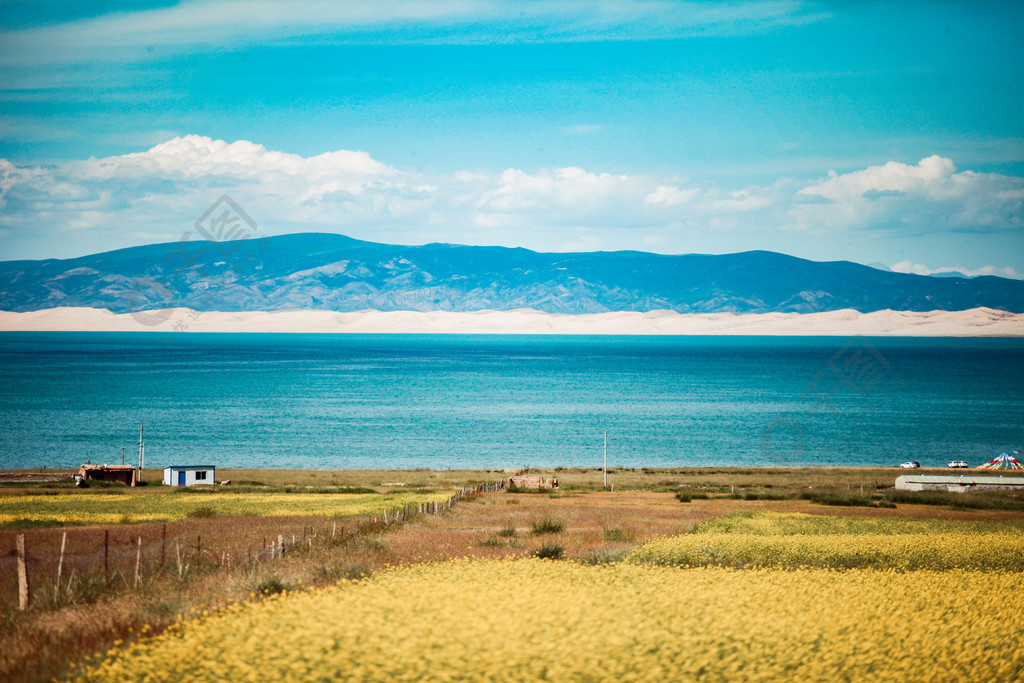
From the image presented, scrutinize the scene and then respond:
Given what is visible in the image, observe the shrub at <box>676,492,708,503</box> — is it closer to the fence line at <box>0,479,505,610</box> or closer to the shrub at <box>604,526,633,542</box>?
the shrub at <box>604,526,633,542</box>

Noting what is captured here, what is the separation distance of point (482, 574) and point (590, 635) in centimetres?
587

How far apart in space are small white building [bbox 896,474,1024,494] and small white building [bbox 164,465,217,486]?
2190 inches

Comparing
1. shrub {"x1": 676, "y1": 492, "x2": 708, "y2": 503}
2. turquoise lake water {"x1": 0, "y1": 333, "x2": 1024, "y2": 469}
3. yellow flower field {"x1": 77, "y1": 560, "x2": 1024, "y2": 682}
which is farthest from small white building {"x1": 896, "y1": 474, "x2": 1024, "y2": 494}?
yellow flower field {"x1": 77, "y1": 560, "x2": 1024, "y2": 682}

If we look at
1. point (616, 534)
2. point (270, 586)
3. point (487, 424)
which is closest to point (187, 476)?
point (616, 534)

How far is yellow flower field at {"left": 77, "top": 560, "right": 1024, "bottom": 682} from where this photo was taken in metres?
10.1

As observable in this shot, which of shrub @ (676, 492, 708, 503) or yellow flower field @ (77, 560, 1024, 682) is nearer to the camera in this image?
yellow flower field @ (77, 560, 1024, 682)

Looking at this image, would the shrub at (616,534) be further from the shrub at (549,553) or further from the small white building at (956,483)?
the small white building at (956,483)

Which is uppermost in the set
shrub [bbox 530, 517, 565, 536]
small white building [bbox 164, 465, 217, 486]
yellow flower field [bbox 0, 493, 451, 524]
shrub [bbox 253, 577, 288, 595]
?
shrub [bbox 253, 577, 288, 595]

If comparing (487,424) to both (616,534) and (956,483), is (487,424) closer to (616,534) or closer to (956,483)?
(956,483)

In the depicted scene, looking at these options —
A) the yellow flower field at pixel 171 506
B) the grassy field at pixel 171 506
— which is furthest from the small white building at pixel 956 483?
the grassy field at pixel 171 506

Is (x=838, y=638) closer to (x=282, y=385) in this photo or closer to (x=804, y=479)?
Result: (x=804, y=479)

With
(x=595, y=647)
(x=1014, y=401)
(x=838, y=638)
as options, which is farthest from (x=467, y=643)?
(x=1014, y=401)

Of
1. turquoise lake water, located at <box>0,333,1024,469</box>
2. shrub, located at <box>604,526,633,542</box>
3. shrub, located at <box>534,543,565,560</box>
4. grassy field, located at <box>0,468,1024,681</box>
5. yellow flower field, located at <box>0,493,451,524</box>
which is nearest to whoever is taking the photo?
Answer: grassy field, located at <box>0,468,1024,681</box>

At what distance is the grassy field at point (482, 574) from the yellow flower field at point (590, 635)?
0.07 metres
